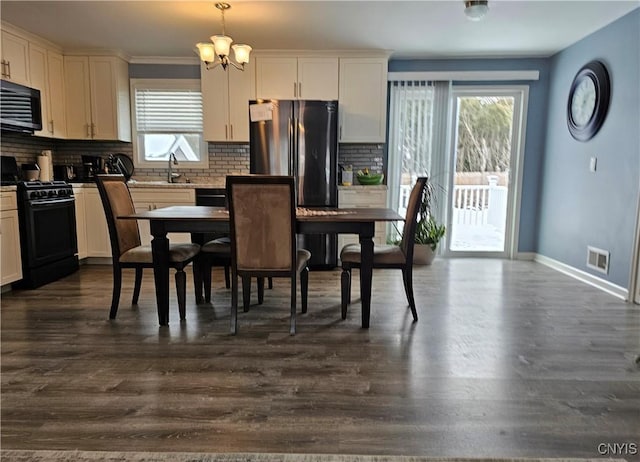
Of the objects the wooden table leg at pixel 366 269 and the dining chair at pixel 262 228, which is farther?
the wooden table leg at pixel 366 269

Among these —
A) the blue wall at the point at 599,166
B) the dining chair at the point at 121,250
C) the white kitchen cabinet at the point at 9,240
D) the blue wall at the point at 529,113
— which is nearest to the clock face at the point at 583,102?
the blue wall at the point at 599,166

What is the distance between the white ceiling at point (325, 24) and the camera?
3.29 metres

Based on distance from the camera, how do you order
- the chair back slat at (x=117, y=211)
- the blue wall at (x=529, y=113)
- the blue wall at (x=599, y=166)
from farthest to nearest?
the blue wall at (x=529, y=113), the blue wall at (x=599, y=166), the chair back slat at (x=117, y=211)

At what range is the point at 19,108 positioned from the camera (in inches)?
151

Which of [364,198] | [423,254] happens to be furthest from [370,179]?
[423,254]

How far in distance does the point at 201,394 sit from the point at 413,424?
0.96 m

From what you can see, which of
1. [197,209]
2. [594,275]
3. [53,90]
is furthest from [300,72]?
[594,275]

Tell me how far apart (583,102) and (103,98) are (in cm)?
511

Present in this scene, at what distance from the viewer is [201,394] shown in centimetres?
188

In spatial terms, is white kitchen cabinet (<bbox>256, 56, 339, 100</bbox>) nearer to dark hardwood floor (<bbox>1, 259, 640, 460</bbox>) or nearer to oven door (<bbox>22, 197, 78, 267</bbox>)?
oven door (<bbox>22, 197, 78, 267</bbox>)

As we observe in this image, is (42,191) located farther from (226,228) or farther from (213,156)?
(226,228)

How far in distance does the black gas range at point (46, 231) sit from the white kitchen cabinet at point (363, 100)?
2.98 meters

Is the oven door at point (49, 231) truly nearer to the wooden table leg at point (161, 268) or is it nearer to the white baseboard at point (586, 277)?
the wooden table leg at point (161, 268)

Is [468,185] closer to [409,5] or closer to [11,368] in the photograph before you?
[409,5]
